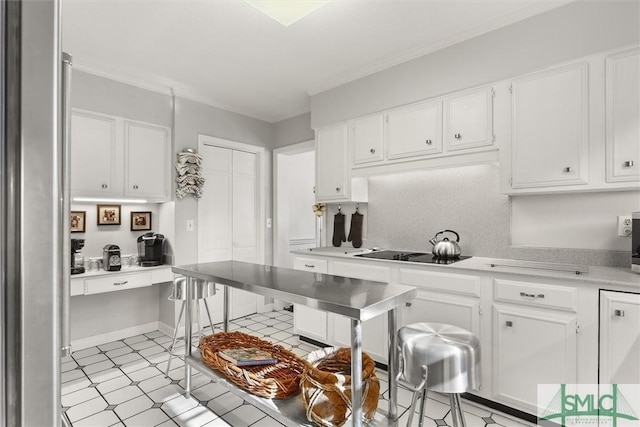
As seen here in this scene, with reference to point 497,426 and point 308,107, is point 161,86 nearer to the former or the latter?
point 308,107

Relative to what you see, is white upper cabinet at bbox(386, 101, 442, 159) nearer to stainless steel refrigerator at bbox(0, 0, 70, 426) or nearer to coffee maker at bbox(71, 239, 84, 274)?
stainless steel refrigerator at bbox(0, 0, 70, 426)

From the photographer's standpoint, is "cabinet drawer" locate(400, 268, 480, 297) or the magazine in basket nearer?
the magazine in basket

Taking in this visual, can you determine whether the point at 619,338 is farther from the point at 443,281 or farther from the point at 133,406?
the point at 133,406

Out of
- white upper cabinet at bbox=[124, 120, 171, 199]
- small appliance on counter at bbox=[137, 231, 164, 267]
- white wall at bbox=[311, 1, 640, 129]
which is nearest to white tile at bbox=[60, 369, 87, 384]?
small appliance on counter at bbox=[137, 231, 164, 267]

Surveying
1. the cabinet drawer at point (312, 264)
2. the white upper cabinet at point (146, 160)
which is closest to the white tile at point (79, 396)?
the white upper cabinet at point (146, 160)

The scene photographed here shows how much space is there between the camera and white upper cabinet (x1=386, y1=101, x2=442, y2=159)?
2834 mm

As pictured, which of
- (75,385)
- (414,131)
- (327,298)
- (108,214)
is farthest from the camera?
(108,214)

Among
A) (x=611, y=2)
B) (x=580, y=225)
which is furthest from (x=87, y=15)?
(x=580, y=225)

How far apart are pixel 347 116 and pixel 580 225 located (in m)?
2.21

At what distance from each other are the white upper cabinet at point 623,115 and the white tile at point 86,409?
3.69 metres

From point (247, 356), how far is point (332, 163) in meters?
2.20

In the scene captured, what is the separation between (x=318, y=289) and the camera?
155 centimetres

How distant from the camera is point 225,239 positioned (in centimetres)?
429

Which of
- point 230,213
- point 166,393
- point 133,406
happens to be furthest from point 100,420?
point 230,213
